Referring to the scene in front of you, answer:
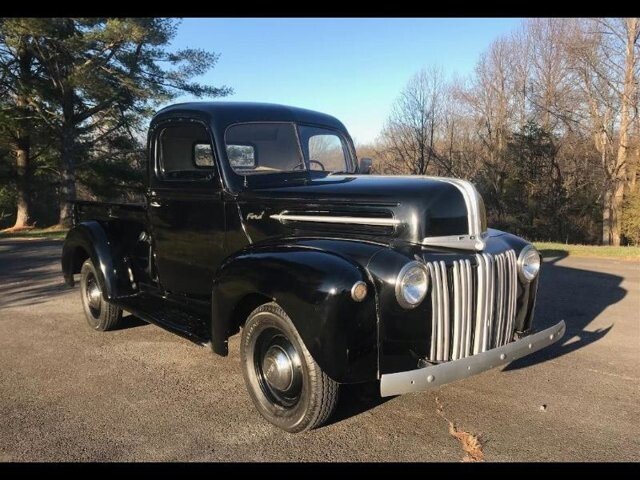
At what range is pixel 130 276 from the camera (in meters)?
5.31

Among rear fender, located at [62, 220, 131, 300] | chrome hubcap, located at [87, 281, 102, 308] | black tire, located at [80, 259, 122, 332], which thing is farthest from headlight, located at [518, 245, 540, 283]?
chrome hubcap, located at [87, 281, 102, 308]

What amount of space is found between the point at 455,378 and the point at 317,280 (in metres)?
0.95

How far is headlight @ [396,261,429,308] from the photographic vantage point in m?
2.98

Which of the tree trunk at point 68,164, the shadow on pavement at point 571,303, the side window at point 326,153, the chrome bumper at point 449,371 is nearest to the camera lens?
the chrome bumper at point 449,371

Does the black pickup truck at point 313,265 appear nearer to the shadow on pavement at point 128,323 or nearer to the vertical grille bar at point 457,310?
the vertical grille bar at point 457,310

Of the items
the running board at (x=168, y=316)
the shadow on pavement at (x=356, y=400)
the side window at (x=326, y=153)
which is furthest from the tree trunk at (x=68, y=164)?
the shadow on pavement at (x=356, y=400)

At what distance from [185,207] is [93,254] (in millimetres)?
1465

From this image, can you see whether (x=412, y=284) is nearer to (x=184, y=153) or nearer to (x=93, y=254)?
(x=184, y=153)

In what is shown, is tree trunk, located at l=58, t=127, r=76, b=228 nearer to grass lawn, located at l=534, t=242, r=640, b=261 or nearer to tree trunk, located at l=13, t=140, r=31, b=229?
tree trunk, located at l=13, t=140, r=31, b=229

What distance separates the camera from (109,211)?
566 centimetres

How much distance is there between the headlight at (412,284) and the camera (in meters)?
2.98

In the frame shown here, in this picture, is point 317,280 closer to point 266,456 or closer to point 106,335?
point 266,456

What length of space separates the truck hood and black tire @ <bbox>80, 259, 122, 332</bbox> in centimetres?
232

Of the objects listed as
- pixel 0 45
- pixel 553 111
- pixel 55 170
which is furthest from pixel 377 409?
pixel 553 111
